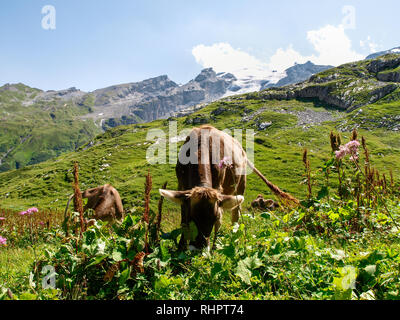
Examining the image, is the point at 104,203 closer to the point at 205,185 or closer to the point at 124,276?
the point at 205,185

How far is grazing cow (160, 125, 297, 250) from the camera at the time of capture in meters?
4.88

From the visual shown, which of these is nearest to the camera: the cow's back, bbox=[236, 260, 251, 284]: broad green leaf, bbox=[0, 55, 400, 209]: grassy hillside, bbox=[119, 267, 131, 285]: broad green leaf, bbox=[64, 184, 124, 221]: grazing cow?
bbox=[236, 260, 251, 284]: broad green leaf

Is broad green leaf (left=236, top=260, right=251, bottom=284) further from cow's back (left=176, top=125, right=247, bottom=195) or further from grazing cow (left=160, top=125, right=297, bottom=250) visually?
cow's back (left=176, top=125, right=247, bottom=195)

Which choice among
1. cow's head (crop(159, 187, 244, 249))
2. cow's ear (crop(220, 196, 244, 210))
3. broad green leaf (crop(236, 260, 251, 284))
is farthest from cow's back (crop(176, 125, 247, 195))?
broad green leaf (crop(236, 260, 251, 284))

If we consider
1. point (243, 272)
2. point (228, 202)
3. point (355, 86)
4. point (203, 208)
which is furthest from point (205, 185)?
point (355, 86)

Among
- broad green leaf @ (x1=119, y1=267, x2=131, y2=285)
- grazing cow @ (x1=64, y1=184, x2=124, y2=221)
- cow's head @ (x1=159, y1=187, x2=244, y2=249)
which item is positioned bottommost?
grazing cow @ (x1=64, y1=184, x2=124, y2=221)

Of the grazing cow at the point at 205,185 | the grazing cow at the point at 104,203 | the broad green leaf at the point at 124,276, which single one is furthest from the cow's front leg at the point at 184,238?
the grazing cow at the point at 104,203

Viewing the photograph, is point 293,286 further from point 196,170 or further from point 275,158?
point 275,158

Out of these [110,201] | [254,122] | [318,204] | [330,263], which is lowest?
[110,201]

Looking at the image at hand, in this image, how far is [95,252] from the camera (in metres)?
3.48

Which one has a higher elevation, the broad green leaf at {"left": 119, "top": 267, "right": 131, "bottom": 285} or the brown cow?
the brown cow

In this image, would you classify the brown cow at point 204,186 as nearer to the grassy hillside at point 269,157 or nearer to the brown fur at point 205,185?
the brown fur at point 205,185
